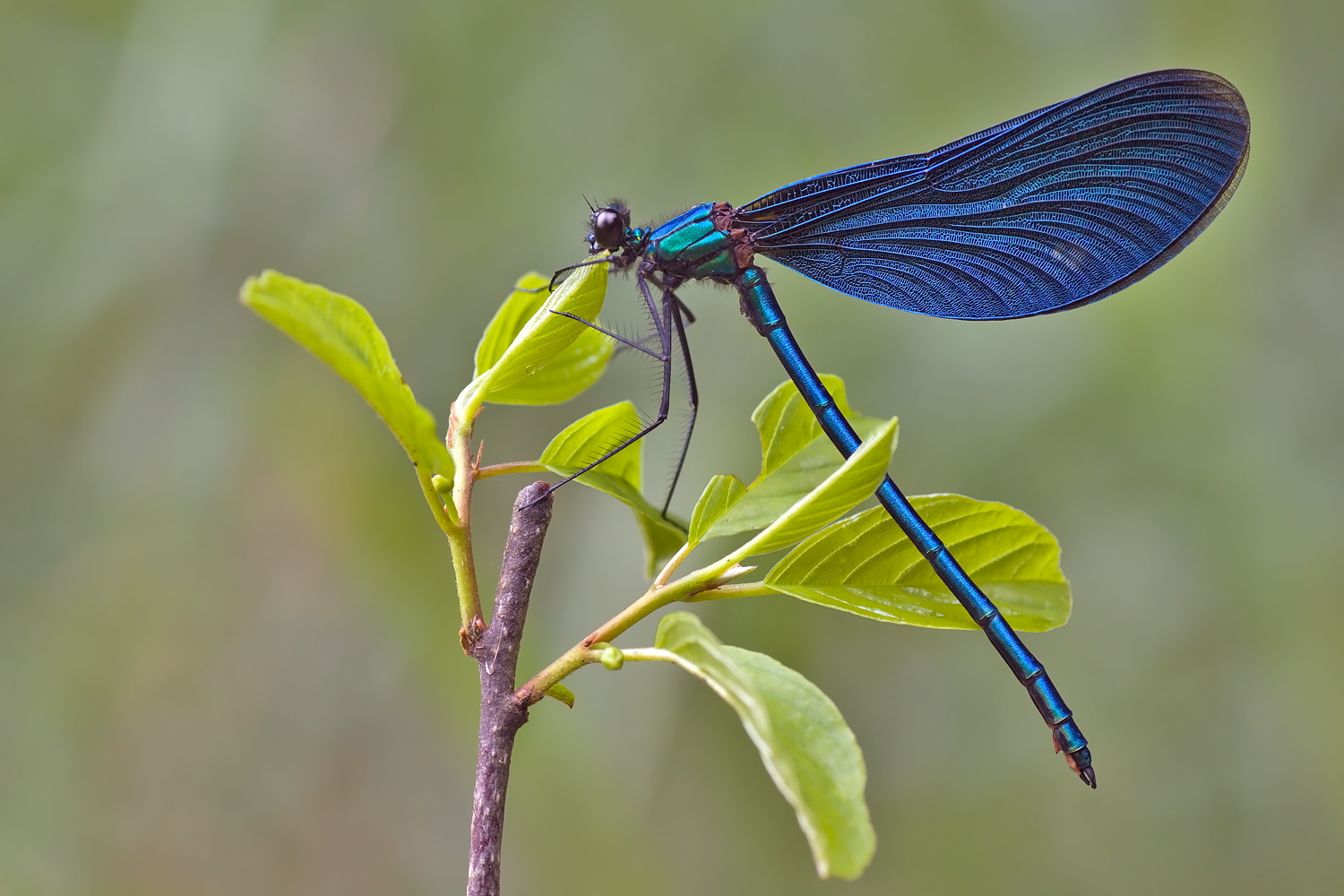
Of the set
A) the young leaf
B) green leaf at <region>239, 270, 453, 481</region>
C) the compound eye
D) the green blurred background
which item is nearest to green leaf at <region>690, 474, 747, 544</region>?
the young leaf

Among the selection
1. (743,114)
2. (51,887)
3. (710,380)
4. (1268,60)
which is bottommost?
(51,887)

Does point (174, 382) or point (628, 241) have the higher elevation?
point (174, 382)

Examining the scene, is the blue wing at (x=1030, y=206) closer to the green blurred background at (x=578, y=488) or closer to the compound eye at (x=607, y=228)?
the compound eye at (x=607, y=228)

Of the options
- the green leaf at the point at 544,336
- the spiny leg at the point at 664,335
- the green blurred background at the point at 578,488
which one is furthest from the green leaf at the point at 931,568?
the green blurred background at the point at 578,488

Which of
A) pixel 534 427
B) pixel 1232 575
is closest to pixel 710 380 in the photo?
pixel 534 427

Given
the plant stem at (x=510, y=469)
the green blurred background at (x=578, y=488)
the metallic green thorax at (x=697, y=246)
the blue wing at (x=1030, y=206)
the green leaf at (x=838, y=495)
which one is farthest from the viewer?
the green blurred background at (x=578, y=488)

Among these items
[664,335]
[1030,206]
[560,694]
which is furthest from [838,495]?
[1030,206]

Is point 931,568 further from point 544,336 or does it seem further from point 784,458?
point 544,336

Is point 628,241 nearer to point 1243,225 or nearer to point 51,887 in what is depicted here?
point 1243,225
